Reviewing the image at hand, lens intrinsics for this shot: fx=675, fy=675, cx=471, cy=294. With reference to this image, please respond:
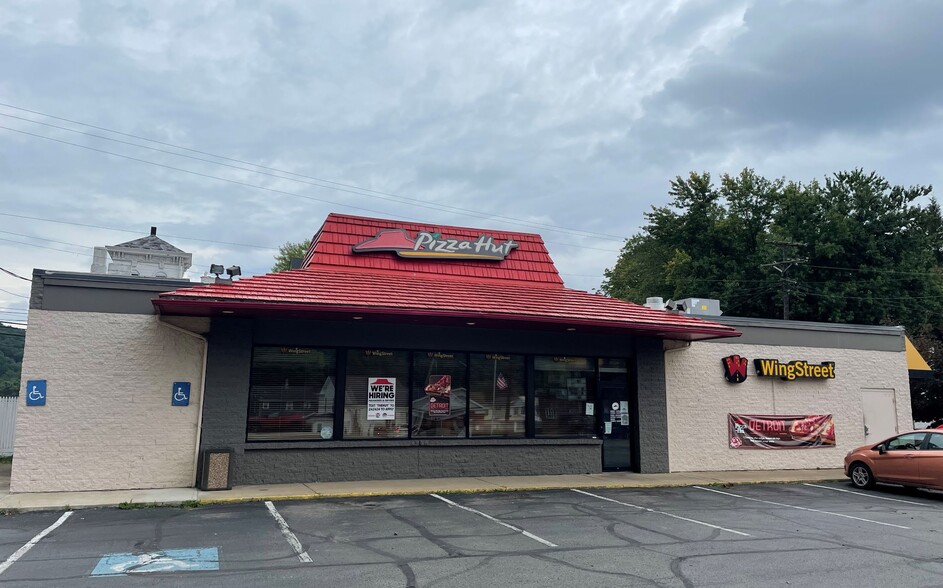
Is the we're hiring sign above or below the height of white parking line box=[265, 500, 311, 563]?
above

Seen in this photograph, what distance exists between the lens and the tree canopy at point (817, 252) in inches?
1449

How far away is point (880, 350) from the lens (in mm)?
20922

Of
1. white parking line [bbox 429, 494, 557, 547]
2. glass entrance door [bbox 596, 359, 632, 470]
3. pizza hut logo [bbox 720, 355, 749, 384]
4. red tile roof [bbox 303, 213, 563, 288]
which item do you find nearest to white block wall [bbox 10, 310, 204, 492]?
red tile roof [bbox 303, 213, 563, 288]

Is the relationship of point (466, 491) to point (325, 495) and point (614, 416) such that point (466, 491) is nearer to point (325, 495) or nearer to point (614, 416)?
point (325, 495)

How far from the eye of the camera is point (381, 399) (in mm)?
15445

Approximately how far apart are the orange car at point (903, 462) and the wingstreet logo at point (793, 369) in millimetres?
3182

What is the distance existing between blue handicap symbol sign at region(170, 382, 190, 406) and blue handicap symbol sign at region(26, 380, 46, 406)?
230cm

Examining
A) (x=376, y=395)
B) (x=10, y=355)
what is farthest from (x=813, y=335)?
(x=10, y=355)

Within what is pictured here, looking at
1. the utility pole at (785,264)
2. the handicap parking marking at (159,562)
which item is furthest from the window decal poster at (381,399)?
the utility pole at (785,264)

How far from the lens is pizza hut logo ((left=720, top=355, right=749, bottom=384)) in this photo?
1869cm

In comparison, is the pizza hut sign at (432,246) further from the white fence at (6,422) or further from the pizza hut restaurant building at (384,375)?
the white fence at (6,422)

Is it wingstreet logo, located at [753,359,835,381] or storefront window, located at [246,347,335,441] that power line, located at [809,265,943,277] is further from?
storefront window, located at [246,347,335,441]

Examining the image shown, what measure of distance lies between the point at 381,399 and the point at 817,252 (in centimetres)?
3194

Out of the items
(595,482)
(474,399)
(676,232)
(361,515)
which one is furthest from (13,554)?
(676,232)
